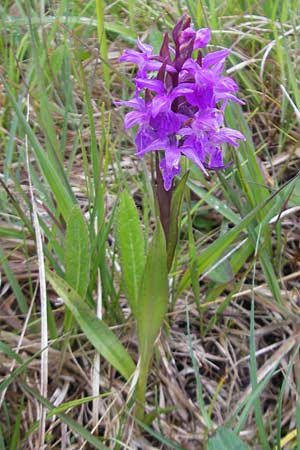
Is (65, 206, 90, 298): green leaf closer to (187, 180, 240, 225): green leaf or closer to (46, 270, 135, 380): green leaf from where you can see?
(46, 270, 135, 380): green leaf

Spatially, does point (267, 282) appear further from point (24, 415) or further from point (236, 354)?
point (24, 415)

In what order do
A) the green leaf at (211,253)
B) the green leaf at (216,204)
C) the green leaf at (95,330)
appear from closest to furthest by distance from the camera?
the green leaf at (95,330)
the green leaf at (211,253)
the green leaf at (216,204)

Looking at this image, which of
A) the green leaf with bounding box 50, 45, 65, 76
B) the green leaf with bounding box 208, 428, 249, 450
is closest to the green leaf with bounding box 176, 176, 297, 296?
the green leaf with bounding box 208, 428, 249, 450

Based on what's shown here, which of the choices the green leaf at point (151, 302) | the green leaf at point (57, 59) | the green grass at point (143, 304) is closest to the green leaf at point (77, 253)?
the green grass at point (143, 304)

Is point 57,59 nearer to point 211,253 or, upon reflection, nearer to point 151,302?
point 211,253

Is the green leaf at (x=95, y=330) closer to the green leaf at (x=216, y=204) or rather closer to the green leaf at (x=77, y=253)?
the green leaf at (x=77, y=253)

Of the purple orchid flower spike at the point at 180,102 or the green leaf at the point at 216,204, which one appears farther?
the green leaf at the point at 216,204
